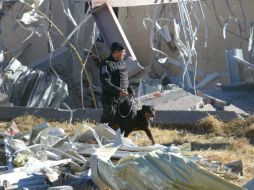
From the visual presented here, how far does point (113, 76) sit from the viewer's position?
11.7 meters

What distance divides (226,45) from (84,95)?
3.40 m

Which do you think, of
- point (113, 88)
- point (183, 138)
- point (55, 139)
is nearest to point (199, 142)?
point (183, 138)

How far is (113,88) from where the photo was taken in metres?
11.6

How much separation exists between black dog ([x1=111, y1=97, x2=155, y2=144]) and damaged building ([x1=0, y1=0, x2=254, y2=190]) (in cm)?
70

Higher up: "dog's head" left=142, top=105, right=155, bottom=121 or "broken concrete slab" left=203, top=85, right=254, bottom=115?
"dog's head" left=142, top=105, right=155, bottom=121

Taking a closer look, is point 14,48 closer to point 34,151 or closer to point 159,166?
point 34,151

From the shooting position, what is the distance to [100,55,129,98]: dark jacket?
1157 centimetres

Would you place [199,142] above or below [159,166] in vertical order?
below

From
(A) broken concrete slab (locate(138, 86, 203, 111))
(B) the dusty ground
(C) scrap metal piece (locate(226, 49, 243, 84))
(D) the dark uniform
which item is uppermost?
(D) the dark uniform

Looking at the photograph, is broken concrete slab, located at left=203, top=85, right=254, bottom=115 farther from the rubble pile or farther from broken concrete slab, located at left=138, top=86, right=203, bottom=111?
the rubble pile

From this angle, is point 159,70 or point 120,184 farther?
point 159,70

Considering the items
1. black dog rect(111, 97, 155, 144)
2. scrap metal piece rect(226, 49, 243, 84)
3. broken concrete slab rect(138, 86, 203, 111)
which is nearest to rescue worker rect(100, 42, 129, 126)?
black dog rect(111, 97, 155, 144)

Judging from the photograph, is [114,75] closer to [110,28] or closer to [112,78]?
[112,78]

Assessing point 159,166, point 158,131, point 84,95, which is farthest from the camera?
point 84,95
